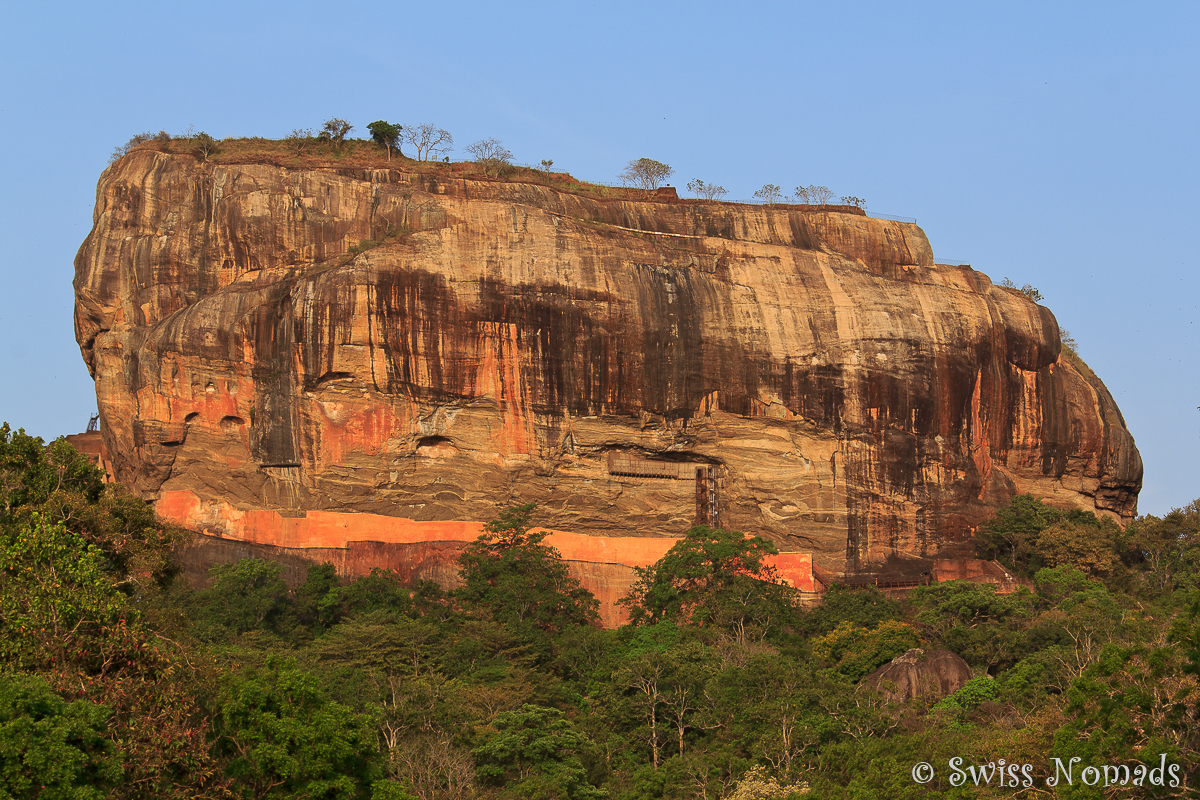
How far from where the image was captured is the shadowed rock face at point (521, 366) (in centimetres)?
3441

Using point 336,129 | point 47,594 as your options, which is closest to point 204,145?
point 336,129

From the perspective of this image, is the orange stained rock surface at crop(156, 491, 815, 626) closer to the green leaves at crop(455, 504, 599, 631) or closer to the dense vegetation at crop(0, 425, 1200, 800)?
the green leaves at crop(455, 504, 599, 631)

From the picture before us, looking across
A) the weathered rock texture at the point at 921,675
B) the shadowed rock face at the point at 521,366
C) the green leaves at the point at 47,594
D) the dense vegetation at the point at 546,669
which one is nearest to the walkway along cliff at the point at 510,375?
the shadowed rock face at the point at 521,366

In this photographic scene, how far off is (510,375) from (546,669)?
821cm

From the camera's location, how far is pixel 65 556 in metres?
16.1

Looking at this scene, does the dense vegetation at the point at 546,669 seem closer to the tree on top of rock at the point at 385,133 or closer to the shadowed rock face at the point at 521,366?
the shadowed rock face at the point at 521,366

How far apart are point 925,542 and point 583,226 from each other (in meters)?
12.6

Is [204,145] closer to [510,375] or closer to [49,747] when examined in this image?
[510,375]

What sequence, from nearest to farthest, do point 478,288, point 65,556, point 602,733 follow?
point 65,556 < point 602,733 < point 478,288

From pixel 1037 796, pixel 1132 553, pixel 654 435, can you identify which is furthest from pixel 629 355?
pixel 1037 796

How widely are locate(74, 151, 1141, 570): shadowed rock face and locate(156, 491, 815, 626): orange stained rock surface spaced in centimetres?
31

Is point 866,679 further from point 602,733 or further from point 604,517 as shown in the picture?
point 604,517

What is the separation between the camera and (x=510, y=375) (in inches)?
1368

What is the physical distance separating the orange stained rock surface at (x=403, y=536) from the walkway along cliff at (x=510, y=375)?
0.23 feet
